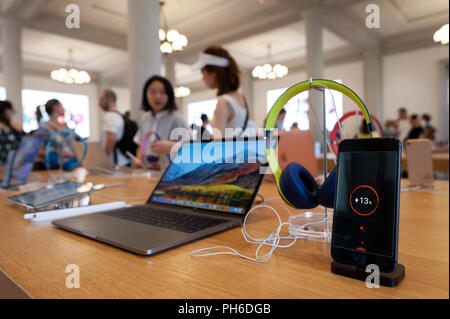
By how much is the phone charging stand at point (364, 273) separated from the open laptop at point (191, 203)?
0.74 feet

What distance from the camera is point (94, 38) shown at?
5617 millimetres

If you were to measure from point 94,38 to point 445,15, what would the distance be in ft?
20.8

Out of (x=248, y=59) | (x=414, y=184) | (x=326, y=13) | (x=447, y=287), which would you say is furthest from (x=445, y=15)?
(x=447, y=287)

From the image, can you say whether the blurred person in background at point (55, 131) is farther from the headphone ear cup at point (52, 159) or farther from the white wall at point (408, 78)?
the white wall at point (408, 78)

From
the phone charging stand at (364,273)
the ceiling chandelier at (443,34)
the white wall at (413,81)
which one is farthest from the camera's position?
the white wall at (413,81)

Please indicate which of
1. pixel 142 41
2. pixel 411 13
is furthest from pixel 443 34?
pixel 142 41

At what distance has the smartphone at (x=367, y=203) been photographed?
0.33 meters

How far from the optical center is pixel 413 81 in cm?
688

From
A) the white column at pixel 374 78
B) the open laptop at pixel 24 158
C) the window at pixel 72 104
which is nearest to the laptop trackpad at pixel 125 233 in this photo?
the open laptop at pixel 24 158

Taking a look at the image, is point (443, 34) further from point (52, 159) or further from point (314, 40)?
point (52, 159)

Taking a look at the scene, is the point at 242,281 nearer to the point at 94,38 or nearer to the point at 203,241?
the point at 203,241

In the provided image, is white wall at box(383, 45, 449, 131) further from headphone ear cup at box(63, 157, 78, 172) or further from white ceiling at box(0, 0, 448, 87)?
headphone ear cup at box(63, 157, 78, 172)

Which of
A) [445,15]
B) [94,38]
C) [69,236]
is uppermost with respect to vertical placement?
[445,15]

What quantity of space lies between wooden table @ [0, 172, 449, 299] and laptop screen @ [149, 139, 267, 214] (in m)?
0.09
